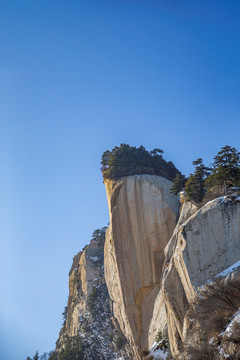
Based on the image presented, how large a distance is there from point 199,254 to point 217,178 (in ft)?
25.2

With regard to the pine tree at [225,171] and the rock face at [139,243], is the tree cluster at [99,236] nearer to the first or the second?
the rock face at [139,243]

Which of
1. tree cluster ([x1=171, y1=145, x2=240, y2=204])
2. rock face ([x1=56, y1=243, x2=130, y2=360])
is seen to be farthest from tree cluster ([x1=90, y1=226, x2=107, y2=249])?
tree cluster ([x1=171, y1=145, x2=240, y2=204])

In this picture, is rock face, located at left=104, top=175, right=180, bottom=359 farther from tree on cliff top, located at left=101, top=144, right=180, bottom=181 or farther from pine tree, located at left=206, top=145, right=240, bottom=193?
pine tree, located at left=206, top=145, right=240, bottom=193

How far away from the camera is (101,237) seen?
6394 cm

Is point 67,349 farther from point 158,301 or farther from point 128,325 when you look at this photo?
point 158,301

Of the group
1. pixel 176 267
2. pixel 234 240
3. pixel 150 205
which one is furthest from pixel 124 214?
pixel 234 240

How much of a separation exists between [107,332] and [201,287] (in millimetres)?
31751

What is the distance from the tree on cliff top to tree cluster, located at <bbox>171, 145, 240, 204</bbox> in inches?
486

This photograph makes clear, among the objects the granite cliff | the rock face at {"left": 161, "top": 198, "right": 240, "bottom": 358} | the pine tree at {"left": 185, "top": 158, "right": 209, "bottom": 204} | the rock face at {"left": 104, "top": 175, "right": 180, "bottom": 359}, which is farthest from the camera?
the rock face at {"left": 104, "top": 175, "right": 180, "bottom": 359}

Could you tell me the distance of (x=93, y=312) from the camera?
175 ft

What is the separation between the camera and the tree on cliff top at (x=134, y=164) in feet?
149

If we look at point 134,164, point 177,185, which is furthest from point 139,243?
point 134,164

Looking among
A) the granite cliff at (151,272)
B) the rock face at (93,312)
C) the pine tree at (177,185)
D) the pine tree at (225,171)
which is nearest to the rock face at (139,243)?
the granite cliff at (151,272)

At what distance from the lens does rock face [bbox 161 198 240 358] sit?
21.7m
